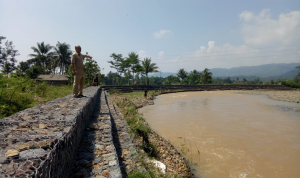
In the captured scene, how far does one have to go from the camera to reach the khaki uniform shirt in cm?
494

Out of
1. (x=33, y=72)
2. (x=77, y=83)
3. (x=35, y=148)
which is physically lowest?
(x=35, y=148)

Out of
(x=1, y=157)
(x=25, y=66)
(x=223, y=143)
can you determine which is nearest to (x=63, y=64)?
(x=25, y=66)

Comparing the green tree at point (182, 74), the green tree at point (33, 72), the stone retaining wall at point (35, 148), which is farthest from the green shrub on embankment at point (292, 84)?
the green tree at point (33, 72)

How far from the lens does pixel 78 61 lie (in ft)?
16.7

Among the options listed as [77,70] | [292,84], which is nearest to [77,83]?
[77,70]

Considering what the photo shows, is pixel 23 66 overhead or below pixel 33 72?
overhead

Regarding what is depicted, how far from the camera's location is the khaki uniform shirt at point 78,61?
16.2 feet

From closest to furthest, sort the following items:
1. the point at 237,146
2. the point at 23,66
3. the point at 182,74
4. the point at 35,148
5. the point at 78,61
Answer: the point at 35,148, the point at 78,61, the point at 237,146, the point at 23,66, the point at 182,74

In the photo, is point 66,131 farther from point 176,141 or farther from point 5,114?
point 176,141

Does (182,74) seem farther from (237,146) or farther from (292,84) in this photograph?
(237,146)

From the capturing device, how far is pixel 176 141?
632 centimetres

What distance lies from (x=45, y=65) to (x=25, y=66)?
10.4ft

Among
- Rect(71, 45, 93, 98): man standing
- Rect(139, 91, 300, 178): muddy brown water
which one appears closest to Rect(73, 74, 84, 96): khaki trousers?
Rect(71, 45, 93, 98): man standing

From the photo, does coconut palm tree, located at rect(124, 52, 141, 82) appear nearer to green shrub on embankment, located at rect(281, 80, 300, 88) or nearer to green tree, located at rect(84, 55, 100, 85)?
green tree, located at rect(84, 55, 100, 85)
